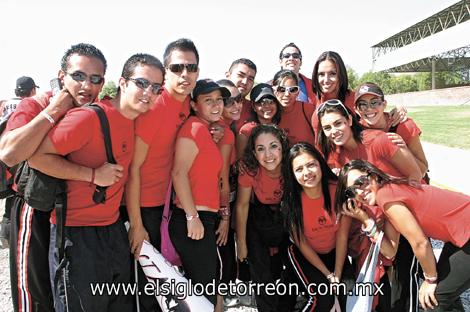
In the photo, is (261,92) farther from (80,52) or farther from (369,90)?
(80,52)

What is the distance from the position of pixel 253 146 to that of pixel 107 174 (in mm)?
1565

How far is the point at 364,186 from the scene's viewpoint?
3232 millimetres

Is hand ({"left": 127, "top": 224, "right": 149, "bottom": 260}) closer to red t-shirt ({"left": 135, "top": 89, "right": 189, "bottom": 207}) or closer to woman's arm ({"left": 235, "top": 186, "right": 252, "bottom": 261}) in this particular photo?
red t-shirt ({"left": 135, "top": 89, "right": 189, "bottom": 207})

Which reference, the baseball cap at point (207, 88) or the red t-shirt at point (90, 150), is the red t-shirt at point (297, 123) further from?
the red t-shirt at point (90, 150)

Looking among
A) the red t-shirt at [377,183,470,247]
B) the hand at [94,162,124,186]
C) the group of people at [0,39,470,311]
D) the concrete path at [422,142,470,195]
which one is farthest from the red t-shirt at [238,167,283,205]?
the concrete path at [422,142,470,195]

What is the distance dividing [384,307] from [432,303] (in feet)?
1.48

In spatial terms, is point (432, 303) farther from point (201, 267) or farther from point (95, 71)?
point (95, 71)

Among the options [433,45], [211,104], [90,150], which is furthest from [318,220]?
Answer: [433,45]

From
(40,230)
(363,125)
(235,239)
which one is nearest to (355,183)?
(363,125)

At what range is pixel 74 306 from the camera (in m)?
2.69

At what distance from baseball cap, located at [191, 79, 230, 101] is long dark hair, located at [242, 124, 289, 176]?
50 cm

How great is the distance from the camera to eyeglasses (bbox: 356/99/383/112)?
3.78 meters

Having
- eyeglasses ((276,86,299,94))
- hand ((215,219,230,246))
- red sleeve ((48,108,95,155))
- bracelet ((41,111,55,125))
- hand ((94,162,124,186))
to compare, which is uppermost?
eyeglasses ((276,86,299,94))

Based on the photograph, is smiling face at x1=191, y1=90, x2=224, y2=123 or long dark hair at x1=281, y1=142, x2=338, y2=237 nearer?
smiling face at x1=191, y1=90, x2=224, y2=123
